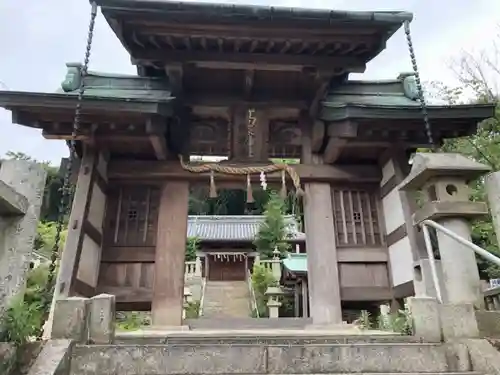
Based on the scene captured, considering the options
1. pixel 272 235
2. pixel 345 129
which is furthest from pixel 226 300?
pixel 345 129

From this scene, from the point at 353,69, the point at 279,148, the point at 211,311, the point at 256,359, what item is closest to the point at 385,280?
the point at 279,148

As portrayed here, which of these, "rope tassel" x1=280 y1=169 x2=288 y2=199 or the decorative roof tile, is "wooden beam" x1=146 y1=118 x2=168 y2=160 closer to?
"rope tassel" x1=280 y1=169 x2=288 y2=199

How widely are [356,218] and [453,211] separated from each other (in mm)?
3035

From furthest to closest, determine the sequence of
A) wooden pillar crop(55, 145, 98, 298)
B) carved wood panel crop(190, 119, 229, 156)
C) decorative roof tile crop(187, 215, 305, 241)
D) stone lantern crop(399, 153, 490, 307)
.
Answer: decorative roof tile crop(187, 215, 305, 241), carved wood panel crop(190, 119, 229, 156), wooden pillar crop(55, 145, 98, 298), stone lantern crop(399, 153, 490, 307)

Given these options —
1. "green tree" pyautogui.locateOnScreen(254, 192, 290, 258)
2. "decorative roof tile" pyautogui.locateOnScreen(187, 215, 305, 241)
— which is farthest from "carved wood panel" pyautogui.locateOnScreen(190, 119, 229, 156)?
"decorative roof tile" pyautogui.locateOnScreen(187, 215, 305, 241)

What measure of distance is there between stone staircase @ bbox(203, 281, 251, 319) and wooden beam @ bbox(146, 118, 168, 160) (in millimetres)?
15155

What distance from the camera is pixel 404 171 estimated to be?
22.7ft

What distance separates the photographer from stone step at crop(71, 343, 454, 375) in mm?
3381

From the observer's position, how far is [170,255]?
6.68 m

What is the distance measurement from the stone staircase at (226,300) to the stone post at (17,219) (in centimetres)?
1746

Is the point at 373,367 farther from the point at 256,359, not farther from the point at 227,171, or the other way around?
the point at 227,171

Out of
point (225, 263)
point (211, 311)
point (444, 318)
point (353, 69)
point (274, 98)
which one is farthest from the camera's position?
point (225, 263)

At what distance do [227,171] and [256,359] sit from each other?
4093mm

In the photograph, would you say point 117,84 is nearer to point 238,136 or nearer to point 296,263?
point 238,136
